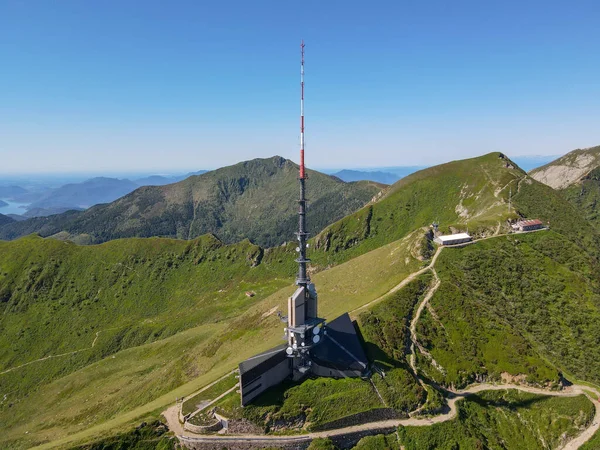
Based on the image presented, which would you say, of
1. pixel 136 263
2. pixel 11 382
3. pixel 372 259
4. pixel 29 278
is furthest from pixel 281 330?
pixel 29 278

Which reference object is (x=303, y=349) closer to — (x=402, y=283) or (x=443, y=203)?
(x=402, y=283)

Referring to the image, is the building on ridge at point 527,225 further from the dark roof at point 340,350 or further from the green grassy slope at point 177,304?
the dark roof at point 340,350

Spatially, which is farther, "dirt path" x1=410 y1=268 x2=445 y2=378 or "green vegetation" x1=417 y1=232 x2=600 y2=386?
"green vegetation" x1=417 y1=232 x2=600 y2=386

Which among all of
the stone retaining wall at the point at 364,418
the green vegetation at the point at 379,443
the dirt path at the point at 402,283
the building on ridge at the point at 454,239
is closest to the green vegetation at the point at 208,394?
the stone retaining wall at the point at 364,418

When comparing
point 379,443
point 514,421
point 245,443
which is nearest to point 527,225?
point 514,421

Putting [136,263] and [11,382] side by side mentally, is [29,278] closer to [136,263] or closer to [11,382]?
[136,263]

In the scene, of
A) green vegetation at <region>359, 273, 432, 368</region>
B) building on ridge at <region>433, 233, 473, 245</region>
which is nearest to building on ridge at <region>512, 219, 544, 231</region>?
building on ridge at <region>433, 233, 473, 245</region>

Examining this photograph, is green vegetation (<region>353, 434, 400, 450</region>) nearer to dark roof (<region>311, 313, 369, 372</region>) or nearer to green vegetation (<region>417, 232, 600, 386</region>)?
dark roof (<region>311, 313, 369, 372</region>)
